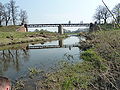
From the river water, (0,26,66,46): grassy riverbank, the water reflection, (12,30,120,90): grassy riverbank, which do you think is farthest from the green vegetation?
(0,26,66,46): grassy riverbank

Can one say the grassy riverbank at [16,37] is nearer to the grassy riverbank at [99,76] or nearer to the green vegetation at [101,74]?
the grassy riverbank at [99,76]

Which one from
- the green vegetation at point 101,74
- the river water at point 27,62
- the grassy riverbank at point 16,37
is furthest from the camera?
the grassy riverbank at point 16,37

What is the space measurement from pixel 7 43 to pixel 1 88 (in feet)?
99.1

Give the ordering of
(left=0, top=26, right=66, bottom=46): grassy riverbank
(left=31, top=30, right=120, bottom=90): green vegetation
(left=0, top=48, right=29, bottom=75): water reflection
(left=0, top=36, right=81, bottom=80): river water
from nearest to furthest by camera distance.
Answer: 1. (left=31, top=30, right=120, bottom=90): green vegetation
2. (left=0, top=36, right=81, bottom=80): river water
3. (left=0, top=48, right=29, bottom=75): water reflection
4. (left=0, top=26, right=66, bottom=46): grassy riverbank

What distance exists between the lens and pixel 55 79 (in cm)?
839

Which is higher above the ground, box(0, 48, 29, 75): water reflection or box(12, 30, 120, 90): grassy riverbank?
box(12, 30, 120, 90): grassy riverbank

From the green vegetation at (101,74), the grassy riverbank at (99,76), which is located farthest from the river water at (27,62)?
the green vegetation at (101,74)

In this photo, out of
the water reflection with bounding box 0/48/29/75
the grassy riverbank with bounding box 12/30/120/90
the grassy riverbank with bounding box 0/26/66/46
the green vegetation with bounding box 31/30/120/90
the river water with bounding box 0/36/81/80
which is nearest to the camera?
the green vegetation with bounding box 31/30/120/90

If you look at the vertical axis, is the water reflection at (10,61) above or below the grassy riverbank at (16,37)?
below

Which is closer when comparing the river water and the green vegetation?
the green vegetation

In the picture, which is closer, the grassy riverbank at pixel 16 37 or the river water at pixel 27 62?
the river water at pixel 27 62

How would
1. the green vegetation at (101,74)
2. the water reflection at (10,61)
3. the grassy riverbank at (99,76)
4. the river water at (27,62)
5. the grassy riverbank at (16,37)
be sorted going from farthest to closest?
the grassy riverbank at (16,37) → the water reflection at (10,61) → the river water at (27,62) → the grassy riverbank at (99,76) → the green vegetation at (101,74)

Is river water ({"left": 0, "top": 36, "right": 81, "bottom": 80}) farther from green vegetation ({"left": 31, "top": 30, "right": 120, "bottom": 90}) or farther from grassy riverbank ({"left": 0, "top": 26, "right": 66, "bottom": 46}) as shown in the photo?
grassy riverbank ({"left": 0, "top": 26, "right": 66, "bottom": 46})

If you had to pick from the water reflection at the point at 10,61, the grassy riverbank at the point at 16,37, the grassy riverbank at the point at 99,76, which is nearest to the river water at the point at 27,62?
the water reflection at the point at 10,61
